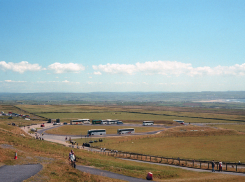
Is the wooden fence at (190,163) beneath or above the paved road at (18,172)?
beneath

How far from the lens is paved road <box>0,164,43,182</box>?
69.8ft

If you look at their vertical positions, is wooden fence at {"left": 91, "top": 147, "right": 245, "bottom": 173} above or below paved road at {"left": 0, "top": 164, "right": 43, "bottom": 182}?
below

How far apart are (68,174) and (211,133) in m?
87.2

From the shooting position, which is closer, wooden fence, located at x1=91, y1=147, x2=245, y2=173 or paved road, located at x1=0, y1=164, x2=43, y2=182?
paved road, located at x1=0, y1=164, x2=43, y2=182

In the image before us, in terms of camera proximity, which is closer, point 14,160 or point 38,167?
point 38,167

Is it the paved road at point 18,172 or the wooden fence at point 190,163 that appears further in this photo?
the wooden fence at point 190,163

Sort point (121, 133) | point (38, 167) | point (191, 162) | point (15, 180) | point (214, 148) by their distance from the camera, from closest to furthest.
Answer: point (15, 180)
point (38, 167)
point (191, 162)
point (214, 148)
point (121, 133)

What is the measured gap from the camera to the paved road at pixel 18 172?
2128cm

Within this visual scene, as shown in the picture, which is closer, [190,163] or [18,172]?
[18,172]

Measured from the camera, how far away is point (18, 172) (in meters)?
23.5

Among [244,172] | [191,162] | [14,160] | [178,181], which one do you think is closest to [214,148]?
[191,162]

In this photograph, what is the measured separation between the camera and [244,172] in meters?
37.8

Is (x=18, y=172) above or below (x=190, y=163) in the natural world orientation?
above

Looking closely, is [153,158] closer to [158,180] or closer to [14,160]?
[158,180]
